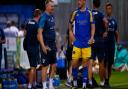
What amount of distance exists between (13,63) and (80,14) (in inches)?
242

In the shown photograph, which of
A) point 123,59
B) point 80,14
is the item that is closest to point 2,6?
point 123,59

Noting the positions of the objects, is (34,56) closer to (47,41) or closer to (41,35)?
(47,41)

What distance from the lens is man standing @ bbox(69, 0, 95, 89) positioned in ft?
48.4

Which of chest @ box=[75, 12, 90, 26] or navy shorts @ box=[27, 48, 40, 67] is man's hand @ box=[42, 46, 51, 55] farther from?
navy shorts @ box=[27, 48, 40, 67]

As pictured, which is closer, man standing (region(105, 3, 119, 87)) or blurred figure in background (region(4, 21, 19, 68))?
man standing (region(105, 3, 119, 87))

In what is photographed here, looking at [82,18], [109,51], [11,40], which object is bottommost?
[11,40]

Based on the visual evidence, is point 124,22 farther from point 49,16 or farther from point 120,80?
point 49,16

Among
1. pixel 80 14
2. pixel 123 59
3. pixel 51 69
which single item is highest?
pixel 80 14

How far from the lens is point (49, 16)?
14680mm

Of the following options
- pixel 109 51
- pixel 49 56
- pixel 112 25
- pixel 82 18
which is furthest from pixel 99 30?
pixel 49 56

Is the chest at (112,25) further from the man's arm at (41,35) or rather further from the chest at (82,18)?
the man's arm at (41,35)

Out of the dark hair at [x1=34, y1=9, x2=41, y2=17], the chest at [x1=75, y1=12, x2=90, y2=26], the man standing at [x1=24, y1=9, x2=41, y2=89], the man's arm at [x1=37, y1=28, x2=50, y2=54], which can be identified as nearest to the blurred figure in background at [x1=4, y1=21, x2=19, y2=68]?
the man standing at [x1=24, y1=9, x2=41, y2=89]

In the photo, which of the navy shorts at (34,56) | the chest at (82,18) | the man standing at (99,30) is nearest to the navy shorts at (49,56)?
the chest at (82,18)

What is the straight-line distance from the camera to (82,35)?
14.9 metres
